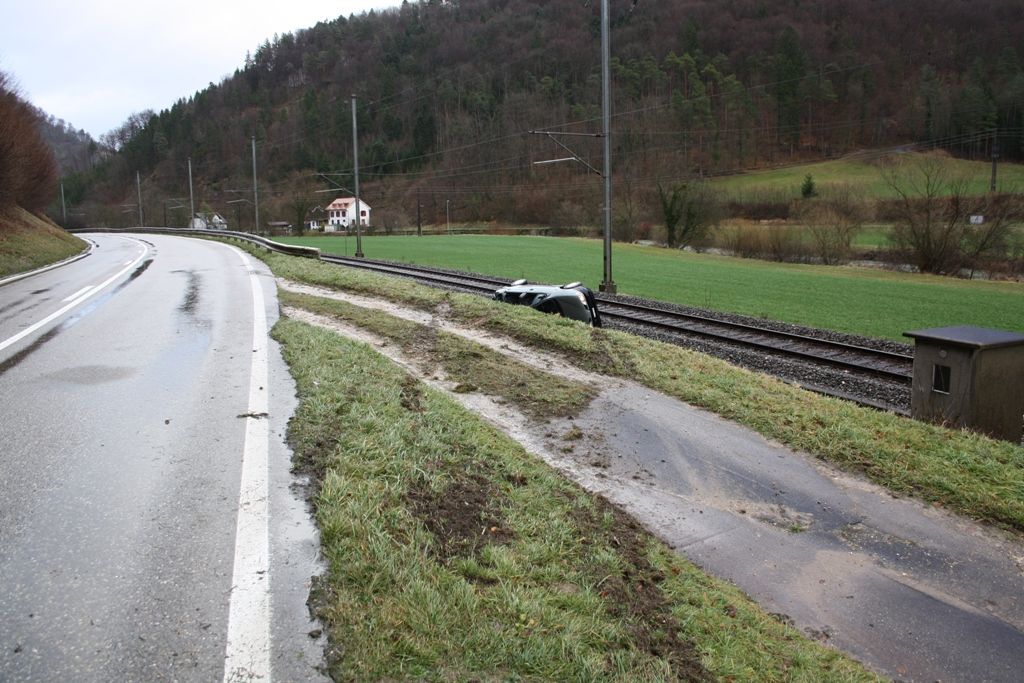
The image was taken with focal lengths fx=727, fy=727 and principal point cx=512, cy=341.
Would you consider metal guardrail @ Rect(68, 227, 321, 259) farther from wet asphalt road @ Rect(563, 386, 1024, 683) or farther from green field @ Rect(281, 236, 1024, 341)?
wet asphalt road @ Rect(563, 386, 1024, 683)

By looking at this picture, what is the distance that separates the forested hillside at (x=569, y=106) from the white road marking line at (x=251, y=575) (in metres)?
74.5

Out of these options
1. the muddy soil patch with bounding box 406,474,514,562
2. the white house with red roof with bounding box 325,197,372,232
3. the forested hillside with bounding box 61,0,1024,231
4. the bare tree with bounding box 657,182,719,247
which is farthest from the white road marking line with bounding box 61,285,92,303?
the white house with red roof with bounding box 325,197,372,232

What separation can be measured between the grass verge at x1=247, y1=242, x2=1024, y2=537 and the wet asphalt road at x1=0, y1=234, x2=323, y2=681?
4503 mm

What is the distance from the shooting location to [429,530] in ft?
13.8

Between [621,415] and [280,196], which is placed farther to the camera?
[280,196]

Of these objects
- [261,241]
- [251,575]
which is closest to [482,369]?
[251,575]

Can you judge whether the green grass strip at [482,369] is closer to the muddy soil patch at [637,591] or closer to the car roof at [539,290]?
the muddy soil patch at [637,591]

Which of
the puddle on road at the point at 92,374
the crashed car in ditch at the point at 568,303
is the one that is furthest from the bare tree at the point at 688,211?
the puddle on road at the point at 92,374

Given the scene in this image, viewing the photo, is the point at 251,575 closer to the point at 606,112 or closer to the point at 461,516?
the point at 461,516

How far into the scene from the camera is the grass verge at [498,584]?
314 centimetres

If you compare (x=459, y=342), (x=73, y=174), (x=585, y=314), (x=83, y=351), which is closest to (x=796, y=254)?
(x=585, y=314)

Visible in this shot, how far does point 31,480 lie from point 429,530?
283cm

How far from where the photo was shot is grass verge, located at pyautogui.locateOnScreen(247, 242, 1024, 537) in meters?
6.07

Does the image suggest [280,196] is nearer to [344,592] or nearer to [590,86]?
[590,86]
